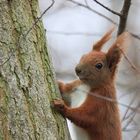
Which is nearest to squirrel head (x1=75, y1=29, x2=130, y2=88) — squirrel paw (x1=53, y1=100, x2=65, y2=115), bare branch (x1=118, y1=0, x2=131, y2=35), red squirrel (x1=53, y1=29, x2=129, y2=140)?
red squirrel (x1=53, y1=29, x2=129, y2=140)

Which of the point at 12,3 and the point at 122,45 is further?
the point at 122,45

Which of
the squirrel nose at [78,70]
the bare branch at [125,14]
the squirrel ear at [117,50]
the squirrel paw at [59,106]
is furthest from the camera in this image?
the squirrel nose at [78,70]

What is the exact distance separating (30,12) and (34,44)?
0.18m

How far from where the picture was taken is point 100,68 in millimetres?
3289

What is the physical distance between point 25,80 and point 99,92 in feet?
2.63

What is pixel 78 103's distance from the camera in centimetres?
333

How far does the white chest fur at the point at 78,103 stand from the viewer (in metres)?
3.14

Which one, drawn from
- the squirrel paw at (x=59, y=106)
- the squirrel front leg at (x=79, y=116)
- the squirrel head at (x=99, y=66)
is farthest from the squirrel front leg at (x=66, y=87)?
the squirrel paw at (x=59, y=106)

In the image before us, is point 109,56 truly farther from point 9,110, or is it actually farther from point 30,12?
point 9,110

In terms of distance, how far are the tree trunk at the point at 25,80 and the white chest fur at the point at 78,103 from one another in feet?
1.40

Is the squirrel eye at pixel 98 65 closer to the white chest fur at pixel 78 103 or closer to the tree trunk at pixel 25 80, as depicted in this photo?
the white chest fur at pixel 78 103

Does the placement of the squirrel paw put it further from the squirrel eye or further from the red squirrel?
the squirrel eye

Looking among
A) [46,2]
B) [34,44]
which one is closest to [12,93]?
[34,44]

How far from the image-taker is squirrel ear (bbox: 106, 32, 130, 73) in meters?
3.06
